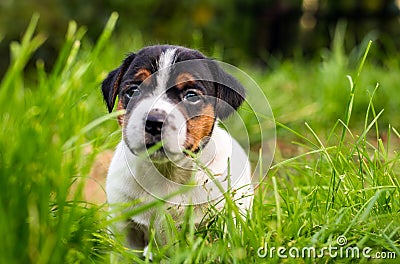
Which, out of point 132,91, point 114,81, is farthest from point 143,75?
point 114,81

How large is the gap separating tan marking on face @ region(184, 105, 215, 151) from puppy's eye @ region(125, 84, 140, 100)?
0.31 m

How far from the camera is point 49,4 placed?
1030 centimetres

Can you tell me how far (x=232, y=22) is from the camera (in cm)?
1105

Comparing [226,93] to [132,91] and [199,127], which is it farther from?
[132,91]

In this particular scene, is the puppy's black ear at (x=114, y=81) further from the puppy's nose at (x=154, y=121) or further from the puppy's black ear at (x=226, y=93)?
the puppy's nose at (x=154, y=121)

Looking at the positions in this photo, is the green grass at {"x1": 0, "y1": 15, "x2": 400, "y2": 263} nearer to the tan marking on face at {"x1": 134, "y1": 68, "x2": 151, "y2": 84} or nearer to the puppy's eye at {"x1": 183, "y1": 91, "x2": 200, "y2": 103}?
the tan marking on face at {"x1": 134, "y1": 68, "x2": 151, "y2": 84}

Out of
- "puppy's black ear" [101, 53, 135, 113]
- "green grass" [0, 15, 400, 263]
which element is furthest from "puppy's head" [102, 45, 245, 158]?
"green grass" [0, 15, 400, 263]

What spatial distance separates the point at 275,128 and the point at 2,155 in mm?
3216

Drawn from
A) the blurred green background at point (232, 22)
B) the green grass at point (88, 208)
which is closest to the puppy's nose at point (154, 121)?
the green grass at point (88, 208)

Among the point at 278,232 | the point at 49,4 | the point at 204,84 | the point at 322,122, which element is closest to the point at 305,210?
the point at 278,232

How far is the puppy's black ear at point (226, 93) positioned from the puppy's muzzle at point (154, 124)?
52 cm

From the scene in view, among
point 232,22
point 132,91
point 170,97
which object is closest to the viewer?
point 170,97

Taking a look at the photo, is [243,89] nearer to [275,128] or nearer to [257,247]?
[257,247]

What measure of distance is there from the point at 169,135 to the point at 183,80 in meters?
0.33
